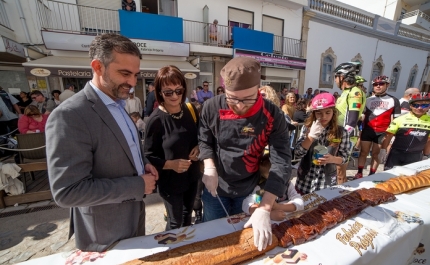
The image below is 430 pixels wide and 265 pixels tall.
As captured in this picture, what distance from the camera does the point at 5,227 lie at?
2.45 meters

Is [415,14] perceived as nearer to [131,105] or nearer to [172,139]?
[131,105]

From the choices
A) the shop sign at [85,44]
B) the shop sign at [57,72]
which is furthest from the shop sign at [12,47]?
the shop sign at [85,44]

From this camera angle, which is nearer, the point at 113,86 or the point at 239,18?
the point at 113,86

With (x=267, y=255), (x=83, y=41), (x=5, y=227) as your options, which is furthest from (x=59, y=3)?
(x=267, y=255)

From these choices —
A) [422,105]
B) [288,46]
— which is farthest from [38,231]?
[288,46]

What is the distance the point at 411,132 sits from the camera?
8.50 ft

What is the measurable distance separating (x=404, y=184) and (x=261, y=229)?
1.60 metres

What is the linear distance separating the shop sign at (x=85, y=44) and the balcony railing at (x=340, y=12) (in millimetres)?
9440

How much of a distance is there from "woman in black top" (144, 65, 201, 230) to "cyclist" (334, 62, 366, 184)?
2.10 metres

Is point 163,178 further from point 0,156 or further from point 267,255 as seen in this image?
point 0,156

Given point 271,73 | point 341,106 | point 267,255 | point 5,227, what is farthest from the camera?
point 271,73

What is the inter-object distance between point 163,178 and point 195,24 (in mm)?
9510

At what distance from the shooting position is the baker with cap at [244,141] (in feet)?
3.40

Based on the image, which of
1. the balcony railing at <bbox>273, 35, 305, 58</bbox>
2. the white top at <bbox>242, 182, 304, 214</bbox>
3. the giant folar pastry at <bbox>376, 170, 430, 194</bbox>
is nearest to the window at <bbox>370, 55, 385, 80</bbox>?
the balcony railing at <bbox>273, 35, 305, 58</bbox>
